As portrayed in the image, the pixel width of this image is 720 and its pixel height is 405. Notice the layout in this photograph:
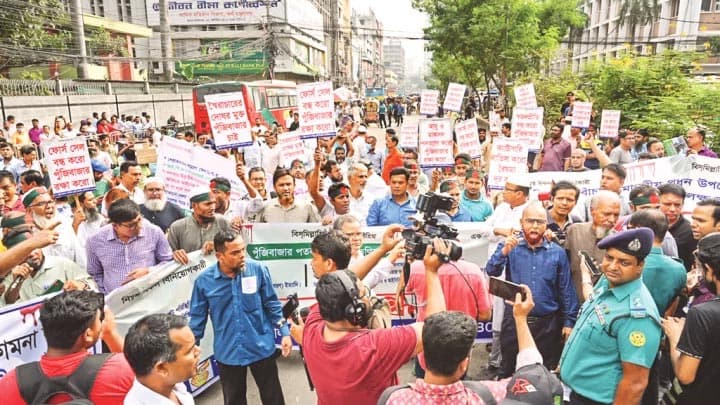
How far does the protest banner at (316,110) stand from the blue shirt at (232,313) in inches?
166

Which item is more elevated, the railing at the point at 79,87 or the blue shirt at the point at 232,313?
the railing at the point at 79,87

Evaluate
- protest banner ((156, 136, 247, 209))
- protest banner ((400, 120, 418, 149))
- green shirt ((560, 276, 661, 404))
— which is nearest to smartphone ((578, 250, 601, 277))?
green shirt ((560, 276, 661, 404))

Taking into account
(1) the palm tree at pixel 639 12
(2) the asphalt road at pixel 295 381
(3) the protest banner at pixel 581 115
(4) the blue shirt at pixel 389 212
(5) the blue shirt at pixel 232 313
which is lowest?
(2) the asphalt road at pixel 295 381

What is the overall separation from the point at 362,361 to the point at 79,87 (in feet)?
80.5

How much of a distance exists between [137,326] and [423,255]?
4.55ft

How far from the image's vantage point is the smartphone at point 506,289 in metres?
2.52

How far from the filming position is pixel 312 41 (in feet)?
247

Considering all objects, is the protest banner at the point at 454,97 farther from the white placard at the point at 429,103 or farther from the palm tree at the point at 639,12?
the palm tree at the point at 639,12

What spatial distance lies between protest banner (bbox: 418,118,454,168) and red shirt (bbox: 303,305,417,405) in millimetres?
5310

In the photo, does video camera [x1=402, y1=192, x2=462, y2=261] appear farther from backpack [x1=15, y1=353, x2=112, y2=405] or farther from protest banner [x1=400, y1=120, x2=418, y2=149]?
protest banner [x1=400, y1=120, x2=418, y2=149]

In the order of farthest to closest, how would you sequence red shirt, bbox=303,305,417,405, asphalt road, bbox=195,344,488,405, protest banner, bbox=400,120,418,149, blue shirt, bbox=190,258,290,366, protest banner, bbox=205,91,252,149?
1. protest banner, bbox=400,120,418,149
2. protest banner, bbox=205,91,252,149
3. asphalt road, bbox=195,344,488,405
4. blue shirt, bbox=190,258,290,366
5. red shirt, bbox=303,305,417,405

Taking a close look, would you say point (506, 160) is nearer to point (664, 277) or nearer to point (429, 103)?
point (664, 277)

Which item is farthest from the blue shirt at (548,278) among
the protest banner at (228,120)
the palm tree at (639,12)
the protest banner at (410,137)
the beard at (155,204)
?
the palm tree at (639,12)

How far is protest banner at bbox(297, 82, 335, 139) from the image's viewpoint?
24.4 ft
